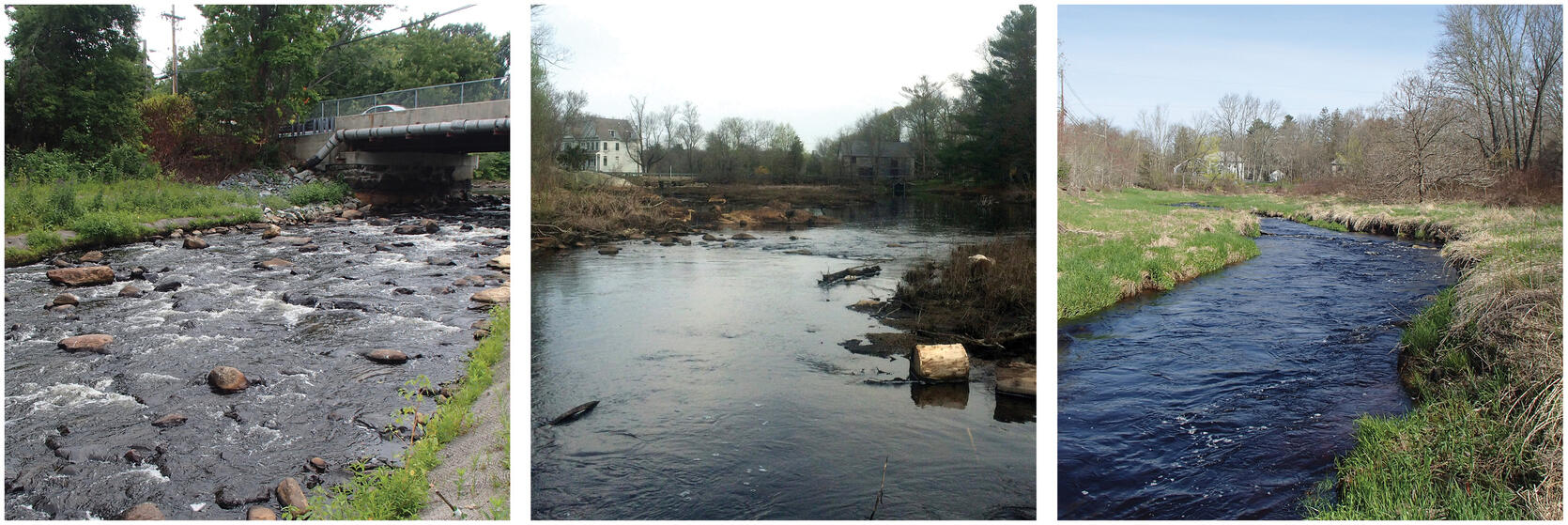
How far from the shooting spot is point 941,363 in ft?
11.5

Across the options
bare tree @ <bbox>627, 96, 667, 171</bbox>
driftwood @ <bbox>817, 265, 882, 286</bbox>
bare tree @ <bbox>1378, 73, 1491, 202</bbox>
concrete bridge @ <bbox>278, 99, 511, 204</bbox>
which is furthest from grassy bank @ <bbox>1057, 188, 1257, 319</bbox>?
concrete bridge @ <bbox>278, 99, 511, 204</bbox>

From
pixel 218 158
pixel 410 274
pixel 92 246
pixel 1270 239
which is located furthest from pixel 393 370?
pixel 1270 239

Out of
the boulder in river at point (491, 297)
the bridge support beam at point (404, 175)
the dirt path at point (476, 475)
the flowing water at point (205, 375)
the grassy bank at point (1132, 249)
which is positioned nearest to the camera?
the dirt path at point (476, 475)

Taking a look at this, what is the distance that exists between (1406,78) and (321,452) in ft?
52.0

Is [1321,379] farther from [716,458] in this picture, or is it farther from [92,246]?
[92,246]

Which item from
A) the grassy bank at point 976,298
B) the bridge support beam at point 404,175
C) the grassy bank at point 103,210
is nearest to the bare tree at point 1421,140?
the grassy bank at point 976,298

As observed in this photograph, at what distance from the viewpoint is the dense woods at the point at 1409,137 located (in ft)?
30.2

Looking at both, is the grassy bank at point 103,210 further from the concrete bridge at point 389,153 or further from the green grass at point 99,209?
the concrete bridge at point 389,153

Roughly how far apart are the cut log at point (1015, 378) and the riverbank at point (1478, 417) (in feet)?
3.99

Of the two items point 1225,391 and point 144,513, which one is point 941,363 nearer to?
point 1225,391

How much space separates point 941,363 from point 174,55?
31.1 ft

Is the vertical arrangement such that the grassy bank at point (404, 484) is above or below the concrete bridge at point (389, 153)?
below

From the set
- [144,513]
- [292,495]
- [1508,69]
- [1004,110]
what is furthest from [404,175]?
[1508,69]

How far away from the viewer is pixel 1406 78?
45.0 ft
